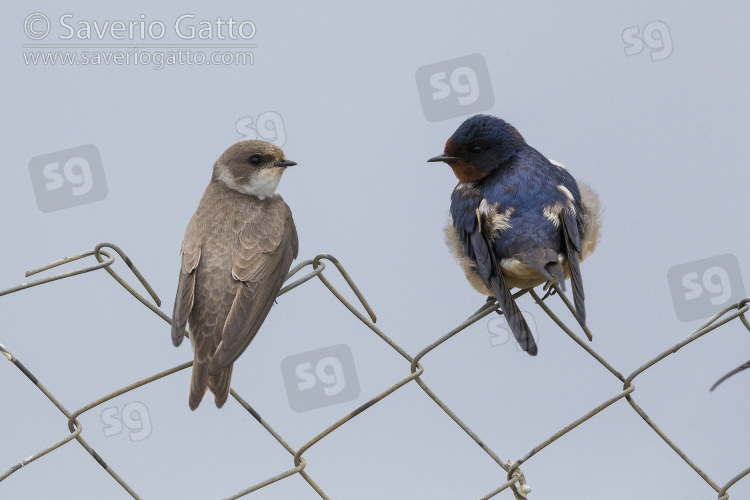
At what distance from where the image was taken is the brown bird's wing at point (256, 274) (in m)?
2.97

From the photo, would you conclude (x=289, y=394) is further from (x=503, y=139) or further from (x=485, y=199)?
(x=503, y=139)

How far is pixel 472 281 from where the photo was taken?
347 cm

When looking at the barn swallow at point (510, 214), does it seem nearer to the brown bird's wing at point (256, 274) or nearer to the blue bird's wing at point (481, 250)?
the blue bird's wing at point (481, 250)

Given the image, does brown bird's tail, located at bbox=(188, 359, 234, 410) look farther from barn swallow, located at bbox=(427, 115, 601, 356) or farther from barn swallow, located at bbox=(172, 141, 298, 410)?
barn swallow, located at bbox=(427, 115, 601, 356)

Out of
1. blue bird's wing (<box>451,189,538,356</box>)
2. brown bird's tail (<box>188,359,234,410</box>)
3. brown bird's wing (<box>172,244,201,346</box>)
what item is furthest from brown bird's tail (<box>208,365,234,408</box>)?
blue bird's wing (<box>451,189,538,356</box>)

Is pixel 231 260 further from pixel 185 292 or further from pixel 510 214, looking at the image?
pixel 510 214

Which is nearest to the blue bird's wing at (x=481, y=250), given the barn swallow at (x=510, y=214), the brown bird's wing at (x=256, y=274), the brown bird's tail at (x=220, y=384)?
the barn swallow at (x=510, y=214)

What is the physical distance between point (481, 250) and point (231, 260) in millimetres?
765

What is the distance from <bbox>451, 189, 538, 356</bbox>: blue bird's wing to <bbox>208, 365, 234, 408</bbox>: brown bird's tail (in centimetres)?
75

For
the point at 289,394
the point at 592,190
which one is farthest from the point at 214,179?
the point at 289,394

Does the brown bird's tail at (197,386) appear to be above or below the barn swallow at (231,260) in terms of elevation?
below

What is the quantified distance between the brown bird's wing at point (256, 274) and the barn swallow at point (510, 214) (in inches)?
21.4

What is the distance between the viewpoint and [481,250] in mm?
3271

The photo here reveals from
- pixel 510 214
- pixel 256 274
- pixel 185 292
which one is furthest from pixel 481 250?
pixel 185 292
